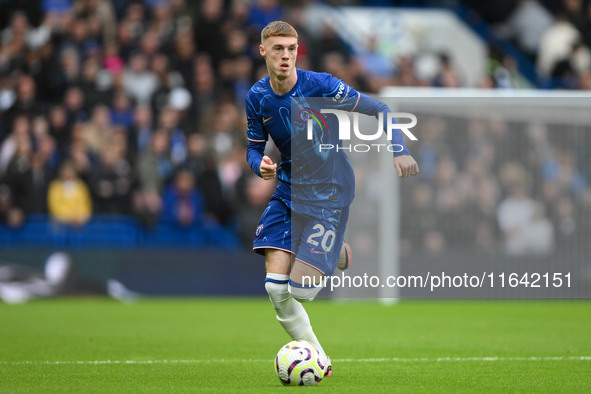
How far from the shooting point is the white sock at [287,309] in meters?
7.15

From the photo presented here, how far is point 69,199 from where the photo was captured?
16031 mm

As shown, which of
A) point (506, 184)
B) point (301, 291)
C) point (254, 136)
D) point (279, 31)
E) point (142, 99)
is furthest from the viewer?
point (142, 99)

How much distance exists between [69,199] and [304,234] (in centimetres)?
963

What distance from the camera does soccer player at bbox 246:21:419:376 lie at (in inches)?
279

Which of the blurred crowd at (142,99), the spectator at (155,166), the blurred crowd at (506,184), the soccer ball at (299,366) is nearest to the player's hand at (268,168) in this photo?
the soccer ball at (299,366)

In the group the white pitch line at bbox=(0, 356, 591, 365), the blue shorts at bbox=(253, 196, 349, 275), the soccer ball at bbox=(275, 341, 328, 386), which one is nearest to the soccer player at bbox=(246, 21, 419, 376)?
the blue shorts at bbox=(253, 196, 349, 275)

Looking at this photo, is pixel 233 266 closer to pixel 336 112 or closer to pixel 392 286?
pixel 392 286

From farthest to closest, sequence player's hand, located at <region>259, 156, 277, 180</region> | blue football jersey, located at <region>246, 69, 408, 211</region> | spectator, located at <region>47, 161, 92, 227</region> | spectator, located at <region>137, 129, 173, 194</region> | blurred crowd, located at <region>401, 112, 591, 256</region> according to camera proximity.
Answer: spectator, located at <region>137, 129, 173, 194</region> < spectator, located at <region>47, 161, 92, 227</region> < blurred crowd, located at <region>401, 112, 591, 256</region> < blue football jersey, located at <region>246, 69, 408, 211</region> < player's hand, located at <region>259, 156, 277, 180</region>

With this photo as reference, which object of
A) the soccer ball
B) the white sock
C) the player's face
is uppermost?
the player's face

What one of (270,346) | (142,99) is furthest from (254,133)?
(142,99)

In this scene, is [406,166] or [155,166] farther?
[155,166]

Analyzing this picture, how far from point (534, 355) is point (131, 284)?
29.0ft

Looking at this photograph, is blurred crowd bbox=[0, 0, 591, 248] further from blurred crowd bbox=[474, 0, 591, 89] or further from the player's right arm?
the player's right arm

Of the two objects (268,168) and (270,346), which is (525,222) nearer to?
(270,346)
